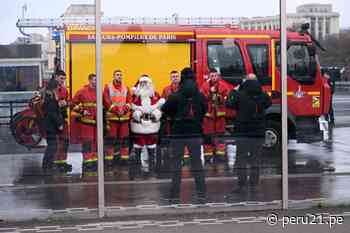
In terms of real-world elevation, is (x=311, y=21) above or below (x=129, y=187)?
above

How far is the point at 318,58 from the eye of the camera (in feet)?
41.9

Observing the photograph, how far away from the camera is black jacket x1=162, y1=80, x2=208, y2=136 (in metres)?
10.2

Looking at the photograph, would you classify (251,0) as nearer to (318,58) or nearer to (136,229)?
(318,58)

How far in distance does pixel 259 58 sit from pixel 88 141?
3.59m

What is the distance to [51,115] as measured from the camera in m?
10.8

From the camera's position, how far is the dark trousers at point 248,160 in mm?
Answer: 10570

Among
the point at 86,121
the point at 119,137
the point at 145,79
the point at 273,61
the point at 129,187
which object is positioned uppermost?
the point at 273,61

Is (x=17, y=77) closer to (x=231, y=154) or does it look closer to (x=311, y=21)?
(x=231, y=154)

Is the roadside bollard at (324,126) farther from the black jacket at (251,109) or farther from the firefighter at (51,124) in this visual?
the firefighter at (51,124)

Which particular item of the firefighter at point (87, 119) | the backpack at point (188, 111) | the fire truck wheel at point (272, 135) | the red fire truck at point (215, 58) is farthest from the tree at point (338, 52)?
the firefighter at point (87, 119)

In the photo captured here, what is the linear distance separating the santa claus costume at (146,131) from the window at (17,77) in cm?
161

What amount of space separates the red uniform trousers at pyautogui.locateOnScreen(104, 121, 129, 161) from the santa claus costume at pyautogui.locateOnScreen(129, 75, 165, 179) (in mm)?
114

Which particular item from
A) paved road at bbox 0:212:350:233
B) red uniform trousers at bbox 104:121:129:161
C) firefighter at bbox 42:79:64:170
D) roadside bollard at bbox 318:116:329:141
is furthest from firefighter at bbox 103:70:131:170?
roadside bollard at bbox 318:116:329:141

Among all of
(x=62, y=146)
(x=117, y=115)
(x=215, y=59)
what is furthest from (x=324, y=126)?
(x=62, y=146)
